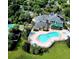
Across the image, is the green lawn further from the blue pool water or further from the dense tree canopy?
the dense tree canopy

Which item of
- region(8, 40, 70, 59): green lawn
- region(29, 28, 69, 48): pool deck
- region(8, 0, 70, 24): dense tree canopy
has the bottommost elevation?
region(8, 40, 70, 59): green lawn

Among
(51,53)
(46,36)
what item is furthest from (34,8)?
(51,53)

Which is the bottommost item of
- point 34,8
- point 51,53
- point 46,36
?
point 51,53

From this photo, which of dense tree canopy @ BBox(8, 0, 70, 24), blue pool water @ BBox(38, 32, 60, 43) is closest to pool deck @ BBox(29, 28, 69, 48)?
blue pool water @ BBox(38, 32, 60, 43)

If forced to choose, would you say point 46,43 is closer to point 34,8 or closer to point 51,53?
point 51,53

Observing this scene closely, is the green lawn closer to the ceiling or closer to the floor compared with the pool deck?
closer to the floor

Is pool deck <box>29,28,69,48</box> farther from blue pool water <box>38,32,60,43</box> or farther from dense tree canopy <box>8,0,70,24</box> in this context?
dense tree canopy <box>8,0,70,24</box>

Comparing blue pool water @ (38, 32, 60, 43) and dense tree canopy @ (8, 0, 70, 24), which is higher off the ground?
dense tree canopy @ (8, 0, 70, 24)
